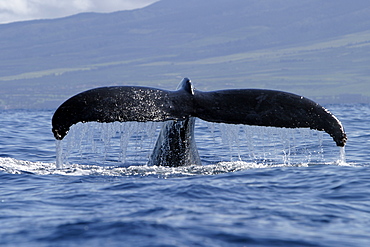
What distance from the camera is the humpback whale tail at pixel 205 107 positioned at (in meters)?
7.75

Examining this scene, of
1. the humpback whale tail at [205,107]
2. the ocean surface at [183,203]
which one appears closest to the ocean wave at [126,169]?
the ocean surface at [183,203]

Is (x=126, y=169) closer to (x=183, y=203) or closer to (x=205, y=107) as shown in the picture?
(x=205, y=107)

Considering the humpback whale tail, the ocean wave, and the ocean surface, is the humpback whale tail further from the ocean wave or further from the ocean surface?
the ocean wave

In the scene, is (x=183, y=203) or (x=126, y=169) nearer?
(x=183, y=203)

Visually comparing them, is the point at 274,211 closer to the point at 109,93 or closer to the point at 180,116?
the point at 180,116

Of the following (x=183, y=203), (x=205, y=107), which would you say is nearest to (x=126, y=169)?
(x=205, y=107)

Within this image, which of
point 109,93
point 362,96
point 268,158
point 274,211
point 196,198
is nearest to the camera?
point 274,211

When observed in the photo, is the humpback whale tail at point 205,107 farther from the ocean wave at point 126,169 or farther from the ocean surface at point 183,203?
the ocean wave at point 126,169

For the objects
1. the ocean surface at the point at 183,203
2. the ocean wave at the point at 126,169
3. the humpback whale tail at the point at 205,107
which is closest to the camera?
the ocean surface at the point at 183,203

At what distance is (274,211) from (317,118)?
1732mm

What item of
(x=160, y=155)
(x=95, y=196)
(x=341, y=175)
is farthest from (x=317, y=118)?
(x=95, y=196)

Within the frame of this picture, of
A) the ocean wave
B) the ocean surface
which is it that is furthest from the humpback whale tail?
the ocean wave

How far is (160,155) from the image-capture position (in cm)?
925

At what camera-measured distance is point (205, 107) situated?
27.9 ft
